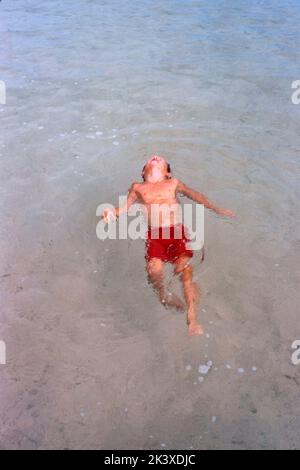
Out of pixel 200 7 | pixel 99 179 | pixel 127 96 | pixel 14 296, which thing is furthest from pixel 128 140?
pixel 200 7

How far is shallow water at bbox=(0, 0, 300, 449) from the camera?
11.3ft

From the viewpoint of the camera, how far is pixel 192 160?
678cm

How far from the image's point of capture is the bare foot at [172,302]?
13.6ft

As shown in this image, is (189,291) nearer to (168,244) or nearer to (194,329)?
(194,329)

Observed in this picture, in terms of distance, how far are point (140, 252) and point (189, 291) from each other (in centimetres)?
120

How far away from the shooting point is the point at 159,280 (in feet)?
14.0

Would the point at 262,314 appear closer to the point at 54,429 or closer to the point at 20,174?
the point at 54,429

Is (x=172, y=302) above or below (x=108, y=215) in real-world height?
below

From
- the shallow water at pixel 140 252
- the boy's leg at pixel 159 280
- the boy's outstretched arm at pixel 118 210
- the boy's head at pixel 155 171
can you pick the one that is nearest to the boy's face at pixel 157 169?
the boy's head at pixel 155 171

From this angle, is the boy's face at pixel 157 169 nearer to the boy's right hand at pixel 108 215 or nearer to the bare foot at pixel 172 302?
the boy's right hand at pixel 108 215

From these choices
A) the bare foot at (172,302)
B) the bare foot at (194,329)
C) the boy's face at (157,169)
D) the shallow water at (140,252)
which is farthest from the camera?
the boy's face at (157,169)

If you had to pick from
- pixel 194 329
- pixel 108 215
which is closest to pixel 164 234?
pixel 108 215

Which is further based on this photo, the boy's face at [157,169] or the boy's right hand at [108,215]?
the boy's face at [157,169]

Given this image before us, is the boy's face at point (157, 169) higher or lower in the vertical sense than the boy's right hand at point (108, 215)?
higher
